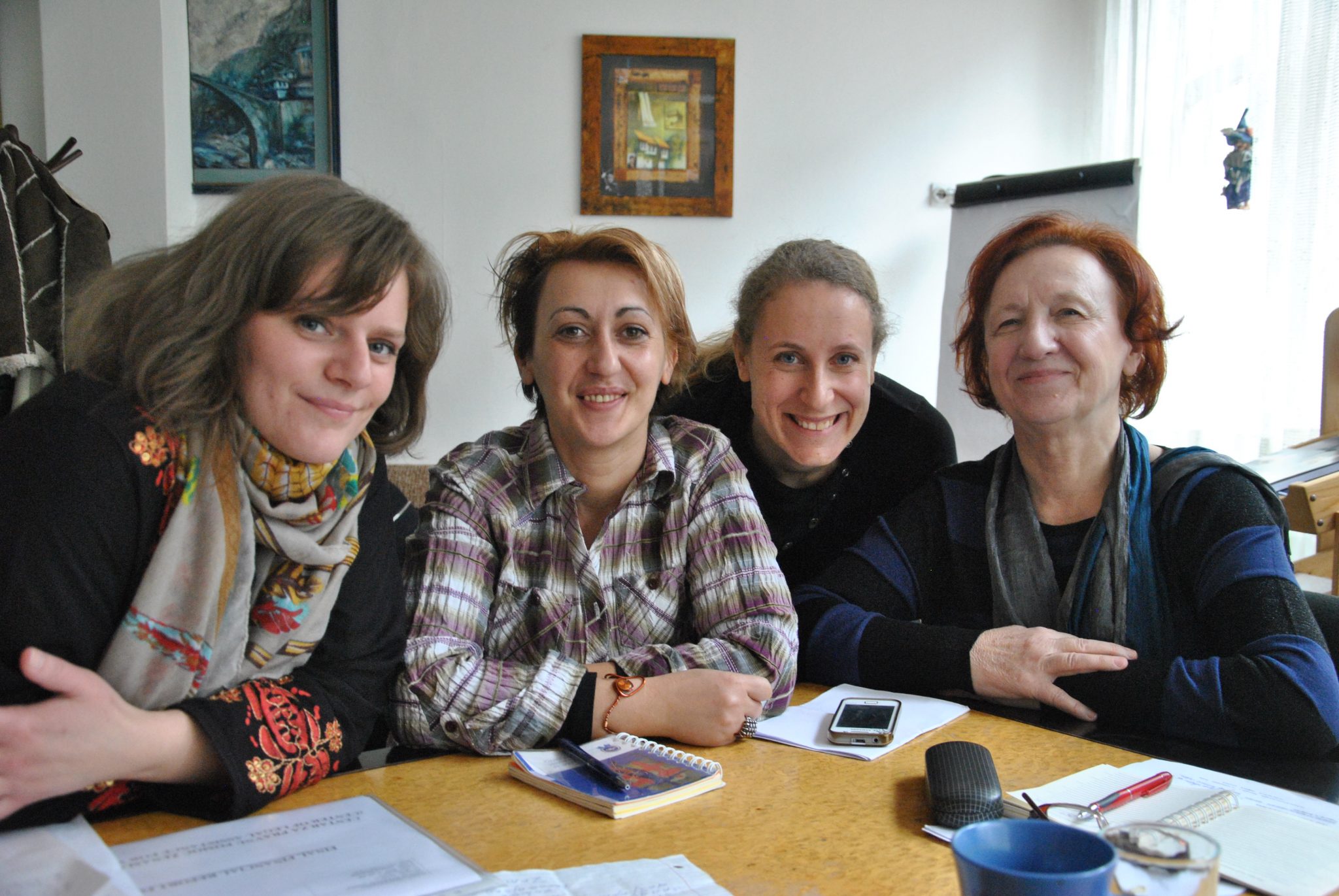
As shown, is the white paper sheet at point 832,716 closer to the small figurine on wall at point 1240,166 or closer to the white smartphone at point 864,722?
the white smartphone at point 864,722

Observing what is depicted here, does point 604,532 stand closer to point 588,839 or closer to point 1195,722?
point 588,839

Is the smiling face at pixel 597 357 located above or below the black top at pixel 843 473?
above

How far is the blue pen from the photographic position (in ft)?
3.25

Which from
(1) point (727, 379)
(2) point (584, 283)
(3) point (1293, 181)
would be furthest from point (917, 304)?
(2) point (584, 283)

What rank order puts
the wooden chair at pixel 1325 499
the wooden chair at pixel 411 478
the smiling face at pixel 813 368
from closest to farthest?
the smiling face at pixel 813 368 < the wooden chair at pixel 1325 499 < the wooden chair at pixel 411 478

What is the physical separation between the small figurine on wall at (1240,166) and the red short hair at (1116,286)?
62.8 inches

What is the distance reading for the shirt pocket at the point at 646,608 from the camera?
1394 mm

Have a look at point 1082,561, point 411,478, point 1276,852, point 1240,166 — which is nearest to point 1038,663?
point 1082,561

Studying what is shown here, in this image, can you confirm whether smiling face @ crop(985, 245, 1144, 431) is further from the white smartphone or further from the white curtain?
the white curtain

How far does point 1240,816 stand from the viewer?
0.93 m

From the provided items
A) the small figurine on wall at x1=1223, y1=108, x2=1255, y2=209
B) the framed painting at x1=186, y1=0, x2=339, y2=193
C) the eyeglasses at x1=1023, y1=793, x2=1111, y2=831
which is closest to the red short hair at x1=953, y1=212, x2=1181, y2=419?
the eyeglasses at x1=1023, y1=793, x2=1111, y2=831

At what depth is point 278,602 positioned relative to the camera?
110 centimetres

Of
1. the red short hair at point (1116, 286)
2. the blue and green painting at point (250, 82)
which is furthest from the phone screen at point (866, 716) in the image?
the blue and green painting at point (250, 82)

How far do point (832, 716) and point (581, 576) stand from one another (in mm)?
388
